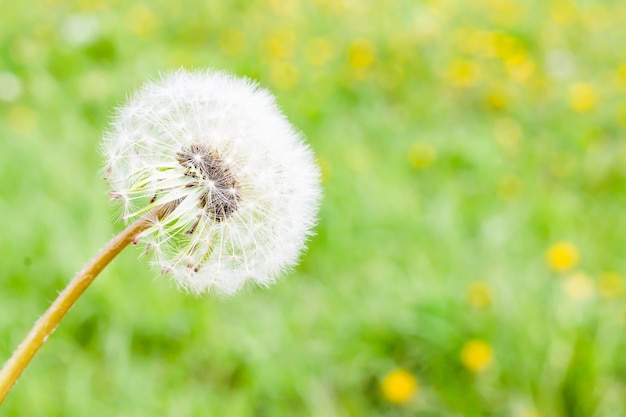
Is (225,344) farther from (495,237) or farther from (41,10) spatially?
(41,10)

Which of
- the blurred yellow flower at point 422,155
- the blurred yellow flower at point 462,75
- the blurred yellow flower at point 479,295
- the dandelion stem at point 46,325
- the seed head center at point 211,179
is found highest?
the blurred yellow flower at point 462,75

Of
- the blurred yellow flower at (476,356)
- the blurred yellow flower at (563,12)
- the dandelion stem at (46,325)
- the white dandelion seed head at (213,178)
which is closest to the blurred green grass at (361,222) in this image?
the blurred yellow flower at (476,356)

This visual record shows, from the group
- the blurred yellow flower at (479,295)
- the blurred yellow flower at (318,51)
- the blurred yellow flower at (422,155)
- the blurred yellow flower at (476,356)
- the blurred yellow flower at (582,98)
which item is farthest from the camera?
the blurred yellow flower at (318,51)

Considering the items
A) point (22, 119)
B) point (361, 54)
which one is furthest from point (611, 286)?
point (22, 119)

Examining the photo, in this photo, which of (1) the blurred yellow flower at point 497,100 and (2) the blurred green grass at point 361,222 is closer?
(2) the blurred green grass at point 361,222

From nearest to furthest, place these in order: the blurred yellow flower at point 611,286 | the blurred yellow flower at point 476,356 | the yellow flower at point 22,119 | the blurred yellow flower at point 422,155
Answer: the blurred yellow flower at point 476,356 < the blurred yellow flower at point 611,286 < the yellow flower at point 22,119 < the blurred yellow flower at point 422,155

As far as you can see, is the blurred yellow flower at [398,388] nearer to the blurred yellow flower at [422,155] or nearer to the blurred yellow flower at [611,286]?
the blurred yellow flower at [611,286]

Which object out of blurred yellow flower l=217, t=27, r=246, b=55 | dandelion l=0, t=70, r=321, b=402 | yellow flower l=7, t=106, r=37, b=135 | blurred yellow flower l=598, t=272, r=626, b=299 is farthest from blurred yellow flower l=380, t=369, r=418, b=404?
blurred yellow flower l=217, t=27, r=246, b=55

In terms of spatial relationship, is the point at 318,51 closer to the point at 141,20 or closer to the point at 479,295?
the point at 141,20
